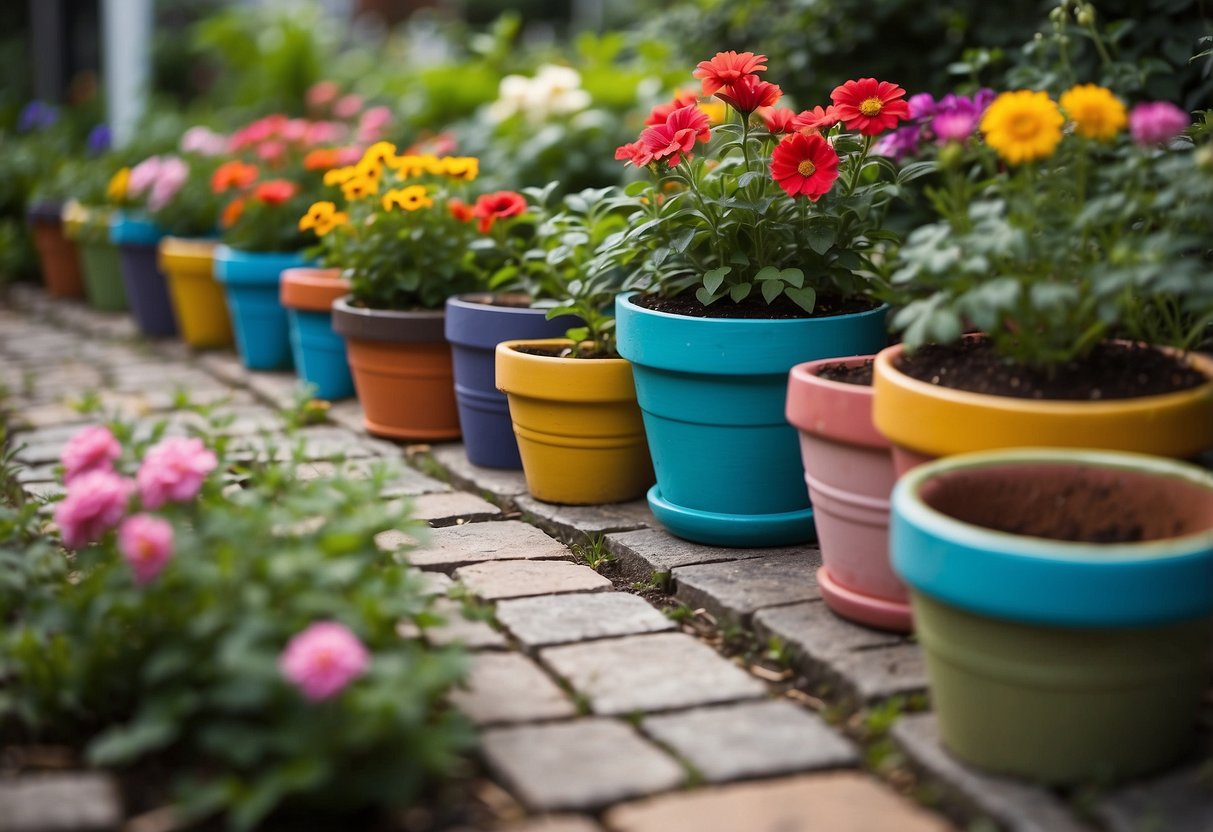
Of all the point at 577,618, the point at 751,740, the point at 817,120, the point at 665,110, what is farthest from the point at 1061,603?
the point at 665,110

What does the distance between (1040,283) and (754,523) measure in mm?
899

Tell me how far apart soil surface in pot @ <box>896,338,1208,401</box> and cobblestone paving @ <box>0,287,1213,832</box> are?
473 mm

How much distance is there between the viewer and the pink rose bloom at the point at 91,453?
218cm

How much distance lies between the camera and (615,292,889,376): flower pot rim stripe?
2.67m

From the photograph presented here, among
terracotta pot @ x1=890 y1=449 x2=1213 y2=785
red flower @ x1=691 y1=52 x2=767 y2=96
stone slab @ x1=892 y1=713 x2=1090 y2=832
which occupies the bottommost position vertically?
stone slab @ x1=892 y1=713 x2=1090 y2=832

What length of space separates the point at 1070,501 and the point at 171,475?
136 cm

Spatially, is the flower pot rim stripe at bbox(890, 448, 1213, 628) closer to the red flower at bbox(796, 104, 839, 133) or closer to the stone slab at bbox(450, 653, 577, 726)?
the stone slab at bbox(450, 653, 577, 726)

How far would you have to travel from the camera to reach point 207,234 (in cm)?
551

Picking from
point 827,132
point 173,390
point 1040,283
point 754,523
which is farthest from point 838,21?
point 173,390

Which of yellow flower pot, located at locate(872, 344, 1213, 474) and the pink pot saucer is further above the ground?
yellow flower pot, located at locate(872, 344, 1213, 474)

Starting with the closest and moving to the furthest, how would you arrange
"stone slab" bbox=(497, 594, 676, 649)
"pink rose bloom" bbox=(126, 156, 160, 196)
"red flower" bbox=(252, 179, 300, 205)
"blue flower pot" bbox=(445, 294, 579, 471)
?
"stone slab" bbox=(497, 594, 676, 649)
"blue flower pot" bbox=(445, 294, 579, 471)
"red flower" bbox=(252, 179, 300, 205)
"pink rose bloom" bbox=(126, 156, 160, 196)

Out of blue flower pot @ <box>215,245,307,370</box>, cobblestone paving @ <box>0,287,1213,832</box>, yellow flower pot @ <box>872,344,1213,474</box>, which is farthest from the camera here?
blue flower pot @ <box>215,245,307,370</box>

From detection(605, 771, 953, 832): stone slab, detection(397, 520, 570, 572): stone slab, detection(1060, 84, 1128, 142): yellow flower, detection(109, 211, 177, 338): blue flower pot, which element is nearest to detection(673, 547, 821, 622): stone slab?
detection(397, 520, 570, 572): stone slab

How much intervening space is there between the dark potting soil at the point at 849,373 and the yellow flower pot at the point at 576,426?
2.07ft
